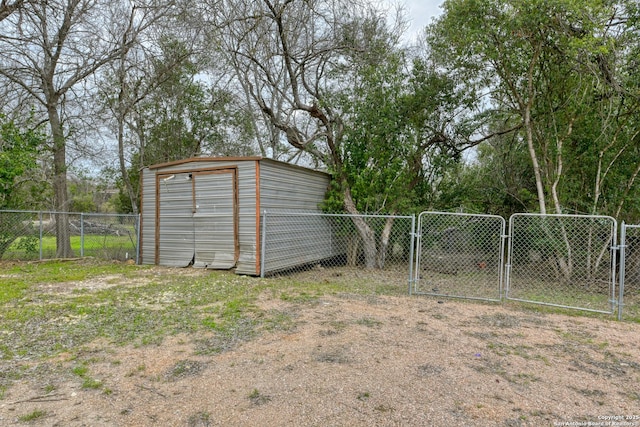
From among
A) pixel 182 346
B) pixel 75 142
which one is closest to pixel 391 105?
pixel 182 346

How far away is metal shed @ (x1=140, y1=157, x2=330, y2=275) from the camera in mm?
6469

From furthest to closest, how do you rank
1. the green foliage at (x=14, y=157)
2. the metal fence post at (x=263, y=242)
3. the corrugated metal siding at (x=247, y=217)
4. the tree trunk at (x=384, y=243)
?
the tree trunk at (x=384, y=243), the green foliage at (x=14, y=157), the corrugated metal siding at (x=247, y=217), the metal fence post at (x=263, y=242)

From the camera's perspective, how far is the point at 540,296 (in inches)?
217

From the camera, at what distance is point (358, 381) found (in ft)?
8.24

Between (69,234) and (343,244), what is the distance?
6.83 meters

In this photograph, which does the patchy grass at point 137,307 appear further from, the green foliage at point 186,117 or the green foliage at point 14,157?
the green foliage at point 186,117

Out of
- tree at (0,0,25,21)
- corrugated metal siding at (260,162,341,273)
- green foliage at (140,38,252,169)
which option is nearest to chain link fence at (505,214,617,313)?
corrugated metal siding at (260,162,341,273)

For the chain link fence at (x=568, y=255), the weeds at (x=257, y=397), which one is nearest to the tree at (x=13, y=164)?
the weeds at (x=257, y=397)

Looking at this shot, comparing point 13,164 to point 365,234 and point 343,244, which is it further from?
point 365,234

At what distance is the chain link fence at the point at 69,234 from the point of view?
7.91m

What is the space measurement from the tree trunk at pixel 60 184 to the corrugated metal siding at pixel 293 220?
563cm

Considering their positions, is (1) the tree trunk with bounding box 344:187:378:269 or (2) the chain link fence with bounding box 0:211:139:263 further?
(1) the tree trunk with bounding box 344:187:378:269

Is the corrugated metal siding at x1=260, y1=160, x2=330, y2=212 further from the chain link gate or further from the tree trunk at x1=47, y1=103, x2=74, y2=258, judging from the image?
the tree trunk at x1=47, y1=103, x2=74, y2=258

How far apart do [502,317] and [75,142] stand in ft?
35.0
